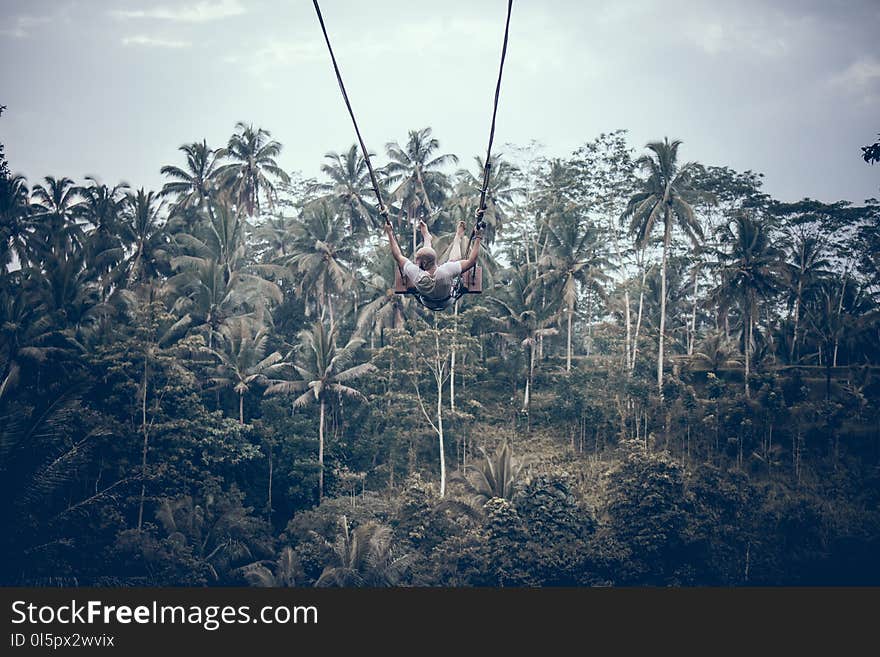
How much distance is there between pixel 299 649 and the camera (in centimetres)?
1021

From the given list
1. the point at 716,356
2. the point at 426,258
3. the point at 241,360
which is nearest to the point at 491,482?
the point at 241,360

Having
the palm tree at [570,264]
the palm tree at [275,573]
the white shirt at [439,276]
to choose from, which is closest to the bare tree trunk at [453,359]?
the palm tree at [570,264]

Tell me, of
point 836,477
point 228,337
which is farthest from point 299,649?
point 836,477

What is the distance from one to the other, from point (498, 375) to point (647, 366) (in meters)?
6.28

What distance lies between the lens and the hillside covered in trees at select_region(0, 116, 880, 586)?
20.5 metres

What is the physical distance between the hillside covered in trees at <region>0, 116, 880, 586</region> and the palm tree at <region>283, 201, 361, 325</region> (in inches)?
6.6

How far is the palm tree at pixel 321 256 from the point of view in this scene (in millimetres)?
30531

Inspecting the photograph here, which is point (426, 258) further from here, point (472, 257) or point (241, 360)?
point (241, 360)

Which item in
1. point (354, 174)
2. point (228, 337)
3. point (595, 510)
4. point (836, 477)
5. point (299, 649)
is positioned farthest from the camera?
point (354, 174)

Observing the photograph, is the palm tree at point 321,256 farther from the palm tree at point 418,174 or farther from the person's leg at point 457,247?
the person's leg at point 457,247

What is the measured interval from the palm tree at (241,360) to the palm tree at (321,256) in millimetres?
3874

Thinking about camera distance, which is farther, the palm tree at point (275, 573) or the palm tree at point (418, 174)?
the palm tree at point (418, 174)

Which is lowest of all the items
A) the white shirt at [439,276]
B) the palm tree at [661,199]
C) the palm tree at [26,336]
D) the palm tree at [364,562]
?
the palm tree at [364,562]

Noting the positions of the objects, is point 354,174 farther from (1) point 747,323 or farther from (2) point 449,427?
(1) point 747,323
